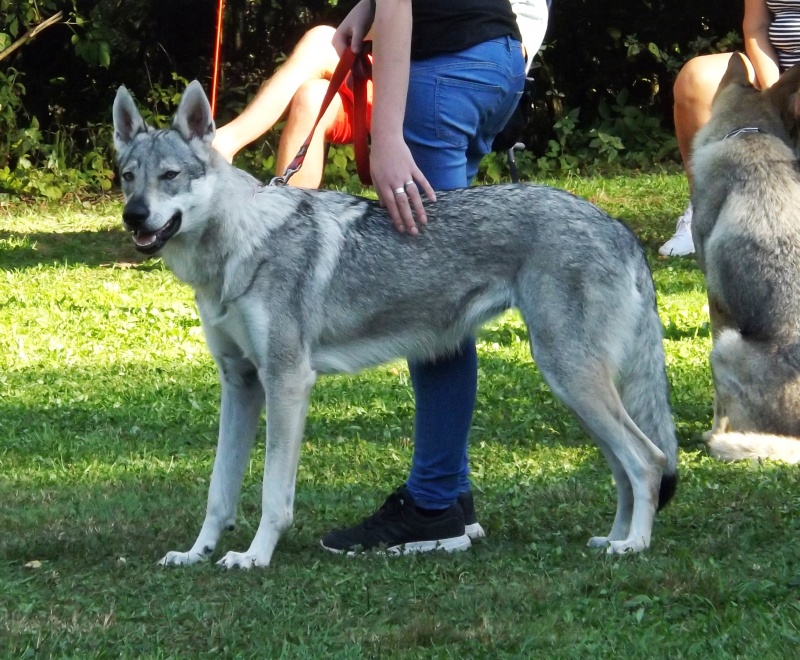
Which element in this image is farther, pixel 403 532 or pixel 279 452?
pixel 403 532

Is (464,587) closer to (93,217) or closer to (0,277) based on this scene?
(0,277)

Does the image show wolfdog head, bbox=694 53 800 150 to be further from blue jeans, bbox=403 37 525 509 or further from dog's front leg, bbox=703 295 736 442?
blue jeans, bbox=403 37 525 509

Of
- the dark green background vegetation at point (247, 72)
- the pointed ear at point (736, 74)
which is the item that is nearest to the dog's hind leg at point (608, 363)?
the pointed ear at point (736, 74)

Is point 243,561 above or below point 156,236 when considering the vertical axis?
below

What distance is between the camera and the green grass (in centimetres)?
302

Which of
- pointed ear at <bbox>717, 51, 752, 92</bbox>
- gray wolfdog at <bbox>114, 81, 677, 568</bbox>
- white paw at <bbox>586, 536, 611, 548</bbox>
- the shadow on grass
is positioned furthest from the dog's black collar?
the shadow on grass

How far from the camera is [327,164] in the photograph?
493 inches

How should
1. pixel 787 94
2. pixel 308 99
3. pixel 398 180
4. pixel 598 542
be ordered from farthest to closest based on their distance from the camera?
pixel 308 99, pixel 787 94, pixel 598 542, pixel 398 180

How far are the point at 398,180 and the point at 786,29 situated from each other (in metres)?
2.79

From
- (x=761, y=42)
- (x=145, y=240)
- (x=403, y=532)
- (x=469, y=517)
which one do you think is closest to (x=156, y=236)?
(x=145, y=240)

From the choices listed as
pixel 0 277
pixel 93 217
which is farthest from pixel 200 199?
pixel 93 217

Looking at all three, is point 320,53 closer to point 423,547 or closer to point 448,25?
point 448,25

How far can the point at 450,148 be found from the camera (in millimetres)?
3770

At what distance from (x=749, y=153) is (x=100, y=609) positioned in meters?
3.22
